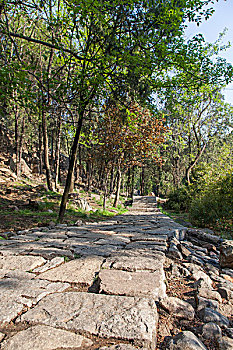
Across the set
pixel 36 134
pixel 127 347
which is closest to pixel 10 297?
pixel 127 347

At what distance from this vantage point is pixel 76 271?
248 cm

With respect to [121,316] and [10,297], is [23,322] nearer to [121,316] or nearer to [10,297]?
[10,297]

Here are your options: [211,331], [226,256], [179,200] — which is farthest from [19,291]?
[179,200]

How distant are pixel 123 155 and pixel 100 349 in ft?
39.5

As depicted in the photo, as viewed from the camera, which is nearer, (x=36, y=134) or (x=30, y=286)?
(x=30, y=286)

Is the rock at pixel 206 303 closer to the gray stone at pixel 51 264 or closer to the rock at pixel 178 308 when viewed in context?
the rock at pixel 178 308

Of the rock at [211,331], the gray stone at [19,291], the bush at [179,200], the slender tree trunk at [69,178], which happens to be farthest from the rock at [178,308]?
the bush at [179,200]

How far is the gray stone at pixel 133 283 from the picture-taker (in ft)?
6.32

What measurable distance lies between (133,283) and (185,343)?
30.3 inches

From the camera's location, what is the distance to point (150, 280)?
2.15m

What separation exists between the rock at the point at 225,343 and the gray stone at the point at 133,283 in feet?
1.78

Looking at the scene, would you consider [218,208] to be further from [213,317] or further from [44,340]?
[44,340]

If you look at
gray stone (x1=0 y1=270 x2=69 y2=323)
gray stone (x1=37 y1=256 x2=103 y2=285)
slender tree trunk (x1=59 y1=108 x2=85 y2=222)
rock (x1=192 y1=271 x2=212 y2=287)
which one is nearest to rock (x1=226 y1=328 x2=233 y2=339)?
rock (x1=192 y1=271 x2=212 y2=287)

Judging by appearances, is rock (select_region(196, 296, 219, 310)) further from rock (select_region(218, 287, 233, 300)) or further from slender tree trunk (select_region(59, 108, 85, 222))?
slender tree trunk (select_region(59, 108, 85, 222))
